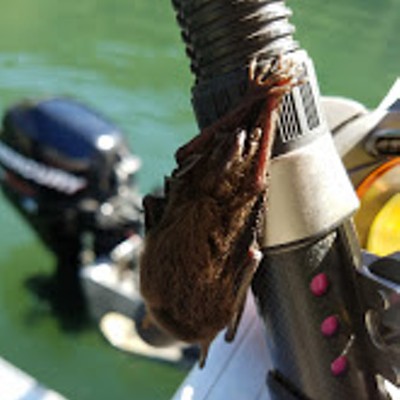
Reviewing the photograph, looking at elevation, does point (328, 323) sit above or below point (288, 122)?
below

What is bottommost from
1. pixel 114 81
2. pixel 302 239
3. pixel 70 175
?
pixel 114 81

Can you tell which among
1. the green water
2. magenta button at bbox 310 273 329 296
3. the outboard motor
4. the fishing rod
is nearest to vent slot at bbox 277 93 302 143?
the fishing rod

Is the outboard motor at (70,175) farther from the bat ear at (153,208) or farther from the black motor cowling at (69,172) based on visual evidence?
the bat ear at (153,208)

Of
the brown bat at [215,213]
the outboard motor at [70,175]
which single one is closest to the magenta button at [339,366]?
the brown bat at [215,213]

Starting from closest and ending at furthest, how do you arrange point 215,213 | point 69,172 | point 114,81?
1. point 215,213
2. point 69,172
3. point 114,81

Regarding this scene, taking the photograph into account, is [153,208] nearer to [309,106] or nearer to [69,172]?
[309,106]

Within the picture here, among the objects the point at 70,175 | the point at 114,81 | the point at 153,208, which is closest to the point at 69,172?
the point at 70,175
